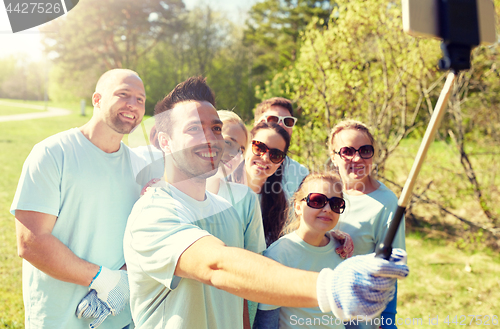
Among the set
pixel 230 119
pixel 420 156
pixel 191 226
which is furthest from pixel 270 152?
pixel 420 156

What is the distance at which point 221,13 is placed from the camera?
42.8 feet

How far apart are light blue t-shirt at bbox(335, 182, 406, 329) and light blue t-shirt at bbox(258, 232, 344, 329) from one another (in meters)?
0.18

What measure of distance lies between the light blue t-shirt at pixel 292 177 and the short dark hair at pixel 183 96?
1322mm

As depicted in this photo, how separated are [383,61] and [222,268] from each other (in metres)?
5.96

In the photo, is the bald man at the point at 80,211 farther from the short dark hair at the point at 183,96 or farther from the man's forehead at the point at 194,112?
the man's forehead at the point at 194,112

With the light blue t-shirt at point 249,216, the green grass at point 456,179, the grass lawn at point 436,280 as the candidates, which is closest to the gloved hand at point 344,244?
the light blue t-shirt at point 249,216

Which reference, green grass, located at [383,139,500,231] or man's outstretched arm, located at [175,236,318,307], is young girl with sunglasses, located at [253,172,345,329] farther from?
green grass, located at [383,139,500,231]

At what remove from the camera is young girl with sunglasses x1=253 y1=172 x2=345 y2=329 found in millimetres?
2152

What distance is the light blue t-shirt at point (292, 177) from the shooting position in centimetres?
291

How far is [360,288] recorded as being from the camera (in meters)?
1.00

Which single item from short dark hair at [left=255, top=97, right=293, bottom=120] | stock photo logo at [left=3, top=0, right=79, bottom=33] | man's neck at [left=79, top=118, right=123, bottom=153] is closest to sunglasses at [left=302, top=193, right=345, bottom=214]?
man's neck at [left=79, top=118, right=123, bottom=153]

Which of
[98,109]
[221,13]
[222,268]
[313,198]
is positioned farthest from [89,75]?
[222,268]

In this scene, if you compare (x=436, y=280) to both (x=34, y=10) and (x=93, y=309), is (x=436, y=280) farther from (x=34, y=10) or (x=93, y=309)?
(x=34, y=10)

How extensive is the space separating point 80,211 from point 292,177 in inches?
67.3
